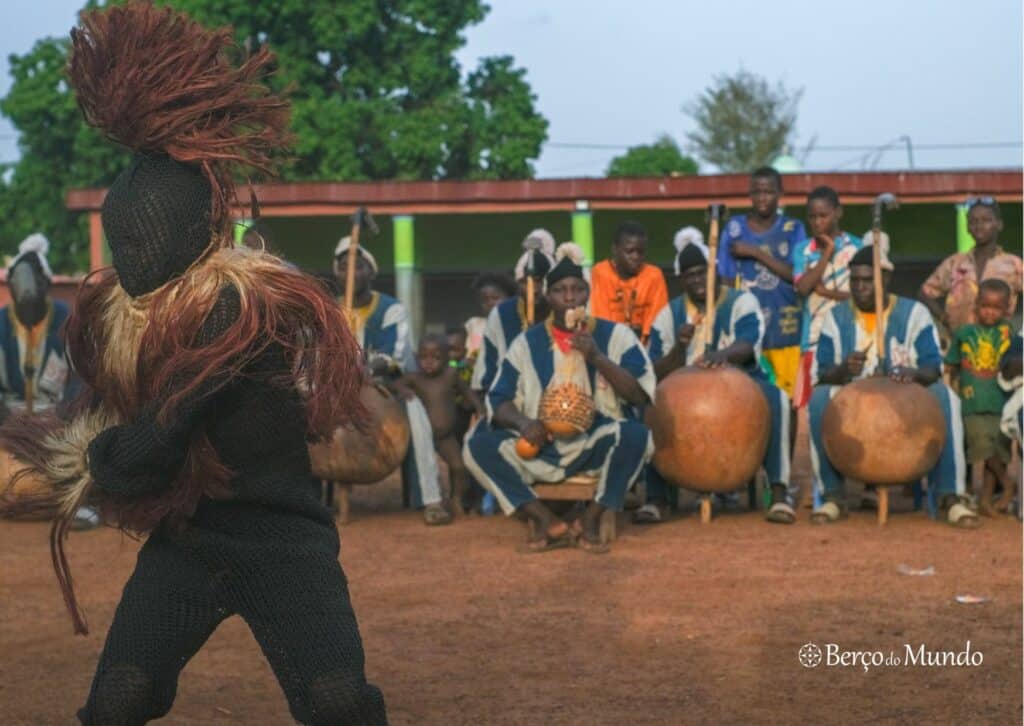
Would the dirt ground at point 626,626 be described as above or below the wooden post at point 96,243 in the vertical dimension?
below

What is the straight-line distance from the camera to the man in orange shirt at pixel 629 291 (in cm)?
1042

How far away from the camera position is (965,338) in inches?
392

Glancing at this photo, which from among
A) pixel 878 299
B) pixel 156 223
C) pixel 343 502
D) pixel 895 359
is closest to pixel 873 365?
pixel 895 359

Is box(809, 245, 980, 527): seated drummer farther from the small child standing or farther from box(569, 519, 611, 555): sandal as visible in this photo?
box(569, 519, 611, 555): sandal

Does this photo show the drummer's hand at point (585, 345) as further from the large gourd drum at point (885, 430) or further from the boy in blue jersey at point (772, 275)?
the boy in blue jersey at point (772, 275)

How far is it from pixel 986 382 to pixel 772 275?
157cm

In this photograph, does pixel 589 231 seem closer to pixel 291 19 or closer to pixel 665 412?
pixel 665 412

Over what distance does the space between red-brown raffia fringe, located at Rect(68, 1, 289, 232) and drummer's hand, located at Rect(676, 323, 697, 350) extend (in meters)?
6.26

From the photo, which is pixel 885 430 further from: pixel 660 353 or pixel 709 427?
pixel 660 353

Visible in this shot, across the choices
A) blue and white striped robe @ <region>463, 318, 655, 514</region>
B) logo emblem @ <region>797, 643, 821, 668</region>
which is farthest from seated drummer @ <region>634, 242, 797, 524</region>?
logo emblem @ <region>797, 643, 821, 668</region>

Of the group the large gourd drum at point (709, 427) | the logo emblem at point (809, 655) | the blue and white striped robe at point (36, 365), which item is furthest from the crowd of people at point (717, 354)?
the logo emblem at point (809, 655)

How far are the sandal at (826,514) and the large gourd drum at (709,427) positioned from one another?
507 millimetres

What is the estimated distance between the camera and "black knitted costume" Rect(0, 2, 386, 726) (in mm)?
3662

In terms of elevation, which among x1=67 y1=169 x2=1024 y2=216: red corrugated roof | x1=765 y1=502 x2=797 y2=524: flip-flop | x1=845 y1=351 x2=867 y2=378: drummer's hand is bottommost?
x1=765 y1=502 x2=797 y2=524: flip-flop
